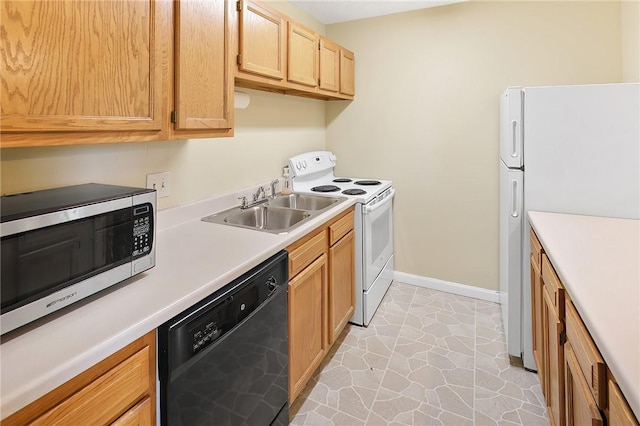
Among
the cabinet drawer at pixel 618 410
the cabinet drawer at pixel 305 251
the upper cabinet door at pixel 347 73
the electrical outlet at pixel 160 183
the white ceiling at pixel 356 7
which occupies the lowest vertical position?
the cabinet drawer at pixel 618 410

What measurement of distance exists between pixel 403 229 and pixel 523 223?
4.28 feet

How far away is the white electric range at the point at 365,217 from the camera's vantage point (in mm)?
2566

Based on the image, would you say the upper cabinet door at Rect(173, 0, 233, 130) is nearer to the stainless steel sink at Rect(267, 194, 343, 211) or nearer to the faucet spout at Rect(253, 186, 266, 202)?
the faucet spout at Rect(253, 186, 266, 202)

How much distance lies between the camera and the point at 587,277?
120cm

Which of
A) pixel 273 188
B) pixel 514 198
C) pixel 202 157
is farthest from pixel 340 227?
pixel 514 198

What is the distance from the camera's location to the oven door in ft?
8.40

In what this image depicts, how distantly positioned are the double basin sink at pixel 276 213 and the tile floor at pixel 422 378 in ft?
2.98

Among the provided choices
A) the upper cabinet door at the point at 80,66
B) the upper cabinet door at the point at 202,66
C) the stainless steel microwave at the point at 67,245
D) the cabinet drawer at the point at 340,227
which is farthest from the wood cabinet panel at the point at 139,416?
the cabinet drawer at the point at 340,227

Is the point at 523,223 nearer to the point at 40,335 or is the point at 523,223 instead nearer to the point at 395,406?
the point at 395,406

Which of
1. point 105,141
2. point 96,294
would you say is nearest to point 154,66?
point 105,141

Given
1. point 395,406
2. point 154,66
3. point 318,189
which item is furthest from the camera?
point 318,189

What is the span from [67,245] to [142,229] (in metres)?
0.23

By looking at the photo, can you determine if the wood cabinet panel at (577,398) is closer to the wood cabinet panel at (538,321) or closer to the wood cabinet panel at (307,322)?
the wood cabinet panel at (538,321)

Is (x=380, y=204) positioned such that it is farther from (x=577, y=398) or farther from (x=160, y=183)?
(x=577, y=398)
